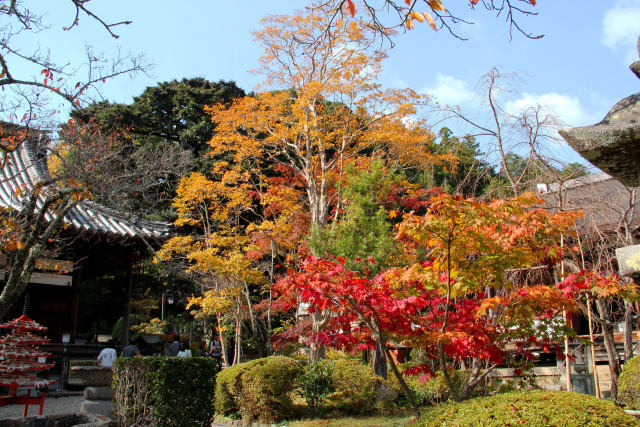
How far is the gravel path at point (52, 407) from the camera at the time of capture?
10.1m

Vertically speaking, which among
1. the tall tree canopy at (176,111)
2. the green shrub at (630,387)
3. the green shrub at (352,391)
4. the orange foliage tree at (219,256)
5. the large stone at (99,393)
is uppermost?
the tall tree canopy at (176,111)

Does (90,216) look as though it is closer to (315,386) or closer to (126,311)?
(126,311)

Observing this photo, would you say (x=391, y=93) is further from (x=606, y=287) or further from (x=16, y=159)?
(x=16, y=159)

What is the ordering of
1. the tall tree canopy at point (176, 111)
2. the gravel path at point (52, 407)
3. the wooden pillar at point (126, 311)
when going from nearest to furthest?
the gravel path at point (52, 407) → the wooden pillar at point (126, 311) → the tall tree canopy at point (176, 111)

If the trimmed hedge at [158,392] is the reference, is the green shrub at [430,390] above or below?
below

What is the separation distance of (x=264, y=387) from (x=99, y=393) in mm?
3050

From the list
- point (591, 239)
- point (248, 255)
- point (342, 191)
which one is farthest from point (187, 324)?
point (591, 239)

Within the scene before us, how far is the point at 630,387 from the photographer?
259 inches

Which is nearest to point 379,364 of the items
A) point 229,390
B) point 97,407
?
point 229,390

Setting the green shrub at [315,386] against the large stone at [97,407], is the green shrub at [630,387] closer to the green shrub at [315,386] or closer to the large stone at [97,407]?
the green shrub at [315,386]

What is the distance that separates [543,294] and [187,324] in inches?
829

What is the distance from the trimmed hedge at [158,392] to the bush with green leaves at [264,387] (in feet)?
7.45

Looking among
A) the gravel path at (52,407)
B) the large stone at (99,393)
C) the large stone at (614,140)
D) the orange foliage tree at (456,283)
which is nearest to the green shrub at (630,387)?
the orange foliage tree at (456,283)

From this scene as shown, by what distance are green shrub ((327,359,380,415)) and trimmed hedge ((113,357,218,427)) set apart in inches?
160
